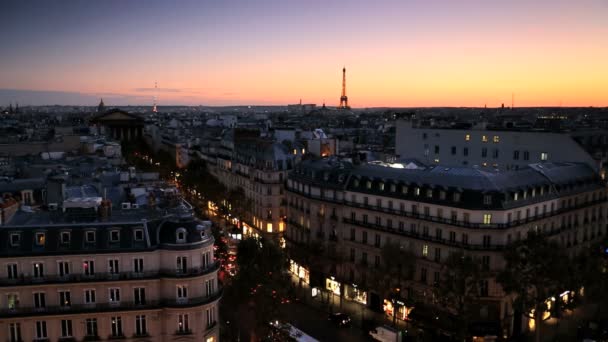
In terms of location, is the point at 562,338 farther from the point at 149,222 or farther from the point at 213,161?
the point at 213,161

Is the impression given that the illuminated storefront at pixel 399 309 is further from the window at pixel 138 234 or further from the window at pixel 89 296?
the window at pixel 89 296

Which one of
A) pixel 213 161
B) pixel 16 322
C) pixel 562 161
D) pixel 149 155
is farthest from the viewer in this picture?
pixel 149 155

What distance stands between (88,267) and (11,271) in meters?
4.74

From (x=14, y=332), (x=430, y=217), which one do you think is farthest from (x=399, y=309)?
(x=14, y=332)

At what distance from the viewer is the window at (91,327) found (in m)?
38.0

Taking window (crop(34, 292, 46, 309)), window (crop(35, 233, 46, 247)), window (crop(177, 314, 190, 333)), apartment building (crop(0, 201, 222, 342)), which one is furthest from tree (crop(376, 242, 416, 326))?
window (crop(35, 233, 46, 247))

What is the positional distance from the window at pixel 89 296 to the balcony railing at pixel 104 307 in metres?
0.34

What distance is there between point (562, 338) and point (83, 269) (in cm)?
3978

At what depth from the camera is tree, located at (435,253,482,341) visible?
44.3 meters

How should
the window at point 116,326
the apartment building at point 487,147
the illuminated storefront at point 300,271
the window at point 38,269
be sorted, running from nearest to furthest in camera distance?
the window at point 38,269 → the window at point 116,326 → the illuminated storefront at point 300,271 → the apartment building at point 487,147

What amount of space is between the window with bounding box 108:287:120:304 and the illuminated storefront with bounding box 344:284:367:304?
26.1m

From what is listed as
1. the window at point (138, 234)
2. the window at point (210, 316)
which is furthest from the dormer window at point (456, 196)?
the window at point (138, 234)

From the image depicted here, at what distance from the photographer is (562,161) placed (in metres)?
68.8

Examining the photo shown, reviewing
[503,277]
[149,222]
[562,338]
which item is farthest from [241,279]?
[562,338]
